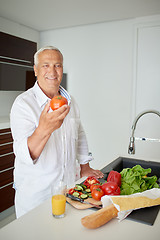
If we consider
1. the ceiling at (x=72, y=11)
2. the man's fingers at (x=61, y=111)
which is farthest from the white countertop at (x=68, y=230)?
the ceiling at (x=72, y=11)

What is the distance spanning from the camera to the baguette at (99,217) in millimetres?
886

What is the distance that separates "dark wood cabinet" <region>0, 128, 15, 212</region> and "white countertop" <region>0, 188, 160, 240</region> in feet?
5.75

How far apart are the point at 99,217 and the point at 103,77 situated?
2.89 metres

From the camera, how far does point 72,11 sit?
Answer: 3000mm

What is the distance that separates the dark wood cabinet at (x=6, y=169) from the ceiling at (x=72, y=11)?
1.50 m

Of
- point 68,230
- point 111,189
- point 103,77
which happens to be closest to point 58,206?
point 68,230

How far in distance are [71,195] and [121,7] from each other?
251 centimetres

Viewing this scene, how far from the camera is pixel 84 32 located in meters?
3.68

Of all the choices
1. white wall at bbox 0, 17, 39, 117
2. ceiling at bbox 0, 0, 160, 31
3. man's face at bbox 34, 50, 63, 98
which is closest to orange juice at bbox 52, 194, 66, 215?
man's face at bbox 34, 50, 63, 98

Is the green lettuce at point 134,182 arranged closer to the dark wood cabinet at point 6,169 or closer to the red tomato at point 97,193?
the red tomato at point 97,193

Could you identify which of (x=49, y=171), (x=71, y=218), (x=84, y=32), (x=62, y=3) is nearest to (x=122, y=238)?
(x=71, y=218)

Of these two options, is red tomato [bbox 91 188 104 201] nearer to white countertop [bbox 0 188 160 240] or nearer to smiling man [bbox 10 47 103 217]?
white countertop [bbox 0 188 160 240]

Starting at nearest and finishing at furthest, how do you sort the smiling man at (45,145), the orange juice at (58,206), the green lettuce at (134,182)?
the orange juice at (58,206) → the green lettuce at (134,182) → the smiling man at (45,145)

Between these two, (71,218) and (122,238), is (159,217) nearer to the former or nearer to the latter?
(122,238)
